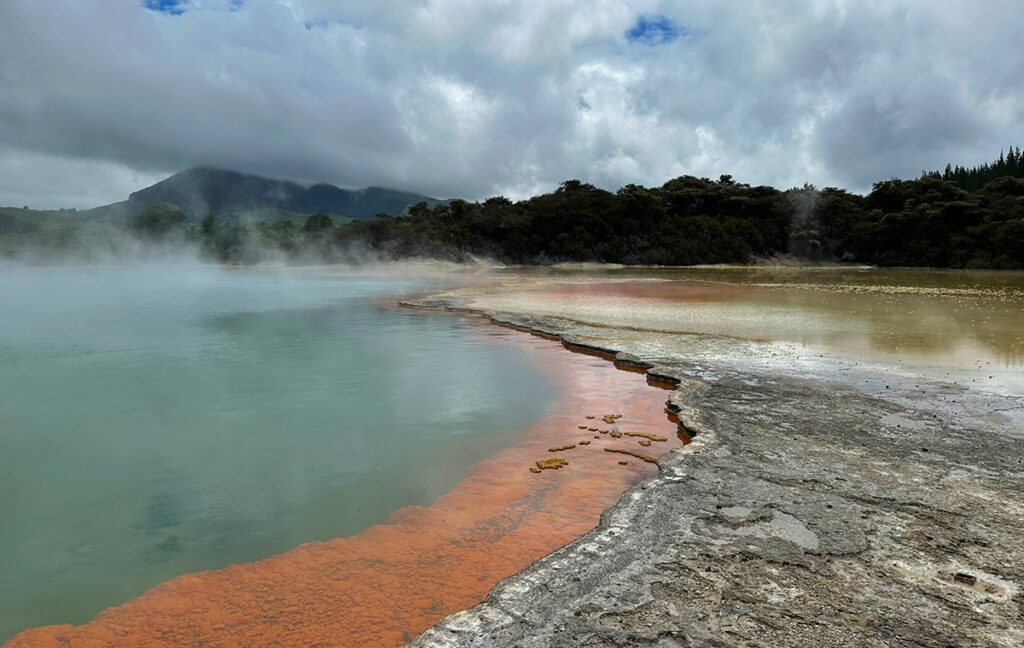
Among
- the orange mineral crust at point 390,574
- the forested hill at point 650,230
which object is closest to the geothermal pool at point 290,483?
the orange mineral crust at point 390,574

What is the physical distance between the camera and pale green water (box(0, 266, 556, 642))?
436 cm

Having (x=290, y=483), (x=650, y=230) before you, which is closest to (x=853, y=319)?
(x=290, y=483)

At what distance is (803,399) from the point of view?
754cm

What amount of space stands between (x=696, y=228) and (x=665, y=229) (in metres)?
3.73

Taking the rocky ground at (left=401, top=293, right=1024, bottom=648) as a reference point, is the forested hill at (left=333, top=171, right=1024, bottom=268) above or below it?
above

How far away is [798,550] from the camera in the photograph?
12.3 ft

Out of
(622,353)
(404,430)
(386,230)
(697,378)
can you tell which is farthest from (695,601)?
(386,230)

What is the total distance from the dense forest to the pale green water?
53.7 m

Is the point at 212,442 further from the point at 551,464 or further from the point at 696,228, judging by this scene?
the point at 696,228

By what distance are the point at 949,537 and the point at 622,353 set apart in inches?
285

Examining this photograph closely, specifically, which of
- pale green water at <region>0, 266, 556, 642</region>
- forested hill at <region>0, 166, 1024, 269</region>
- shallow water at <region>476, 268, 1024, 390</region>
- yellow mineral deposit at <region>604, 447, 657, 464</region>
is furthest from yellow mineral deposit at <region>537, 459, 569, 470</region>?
forested hill at <region>0, 166, 1024, 269</region>

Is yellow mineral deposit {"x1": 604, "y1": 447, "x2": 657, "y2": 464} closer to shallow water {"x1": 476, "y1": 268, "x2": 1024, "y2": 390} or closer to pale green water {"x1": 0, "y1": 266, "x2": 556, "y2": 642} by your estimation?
pale green water {"x1": 0, "y1": 266, "x2": 556, "y2": 642}

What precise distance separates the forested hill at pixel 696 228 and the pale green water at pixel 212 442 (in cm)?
5412

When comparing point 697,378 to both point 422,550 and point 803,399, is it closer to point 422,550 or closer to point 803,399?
point 803,399
